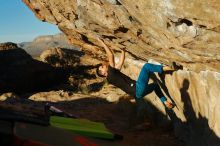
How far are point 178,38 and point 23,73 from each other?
14.6 metres

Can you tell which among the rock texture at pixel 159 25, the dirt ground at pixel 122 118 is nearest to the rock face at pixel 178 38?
the rock texture at pixel 159 25

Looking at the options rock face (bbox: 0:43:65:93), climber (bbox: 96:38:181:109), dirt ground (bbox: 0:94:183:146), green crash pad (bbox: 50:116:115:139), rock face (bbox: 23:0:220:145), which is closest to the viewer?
green crash pad (bbox: 50:116:115:139)

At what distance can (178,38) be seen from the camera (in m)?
5.83

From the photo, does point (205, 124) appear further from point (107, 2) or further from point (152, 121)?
point (152, 121)

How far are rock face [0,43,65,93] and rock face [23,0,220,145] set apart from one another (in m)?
8.82

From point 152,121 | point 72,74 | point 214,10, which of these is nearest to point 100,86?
point 72,74

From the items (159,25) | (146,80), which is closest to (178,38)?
(159,25)

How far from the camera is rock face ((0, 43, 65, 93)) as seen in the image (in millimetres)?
19047

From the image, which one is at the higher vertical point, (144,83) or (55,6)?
(55,6)

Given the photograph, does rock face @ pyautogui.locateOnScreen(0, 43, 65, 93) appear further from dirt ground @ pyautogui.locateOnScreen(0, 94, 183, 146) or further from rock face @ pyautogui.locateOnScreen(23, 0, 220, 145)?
rock face @ pyautogui.locateOnScreen(23, 0, 220, 145)

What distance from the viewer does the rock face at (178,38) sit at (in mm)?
5195

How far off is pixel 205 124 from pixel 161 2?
3154 mm

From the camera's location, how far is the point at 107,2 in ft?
21.3

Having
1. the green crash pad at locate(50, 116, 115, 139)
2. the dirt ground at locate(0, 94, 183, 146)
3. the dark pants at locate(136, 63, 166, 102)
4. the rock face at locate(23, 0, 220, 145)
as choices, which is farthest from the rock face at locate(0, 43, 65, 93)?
the green crash pad at locate(50, 116, 115, 139)
